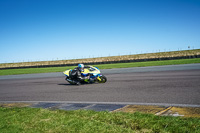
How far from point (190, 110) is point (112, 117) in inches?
77.3

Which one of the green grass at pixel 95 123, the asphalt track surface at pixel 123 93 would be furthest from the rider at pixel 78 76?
the green grass at pixel 95 123

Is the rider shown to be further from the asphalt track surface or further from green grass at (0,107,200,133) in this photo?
green grass at (0,107,200,133)

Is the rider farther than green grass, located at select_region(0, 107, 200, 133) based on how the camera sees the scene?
Yes

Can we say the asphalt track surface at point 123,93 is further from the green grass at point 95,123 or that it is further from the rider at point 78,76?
the green grass at point 95,123

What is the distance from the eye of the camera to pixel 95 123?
12.9 ft

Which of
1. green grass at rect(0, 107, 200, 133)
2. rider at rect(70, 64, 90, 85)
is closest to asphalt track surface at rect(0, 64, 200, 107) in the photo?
rider at rect(70, 64, 90, 85)

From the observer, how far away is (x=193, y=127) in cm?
346

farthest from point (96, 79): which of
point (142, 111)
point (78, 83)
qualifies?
point (142, 111)

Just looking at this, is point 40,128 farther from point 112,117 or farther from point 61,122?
point 112,117

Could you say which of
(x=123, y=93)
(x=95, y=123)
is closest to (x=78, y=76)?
(x=123, y=93)

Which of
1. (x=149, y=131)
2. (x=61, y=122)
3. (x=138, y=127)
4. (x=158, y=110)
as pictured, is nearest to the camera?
(x=149, y=131)

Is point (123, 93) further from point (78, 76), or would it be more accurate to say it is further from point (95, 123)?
point (78, 76)

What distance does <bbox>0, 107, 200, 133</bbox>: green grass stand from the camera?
139 inches

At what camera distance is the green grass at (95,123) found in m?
3.53
